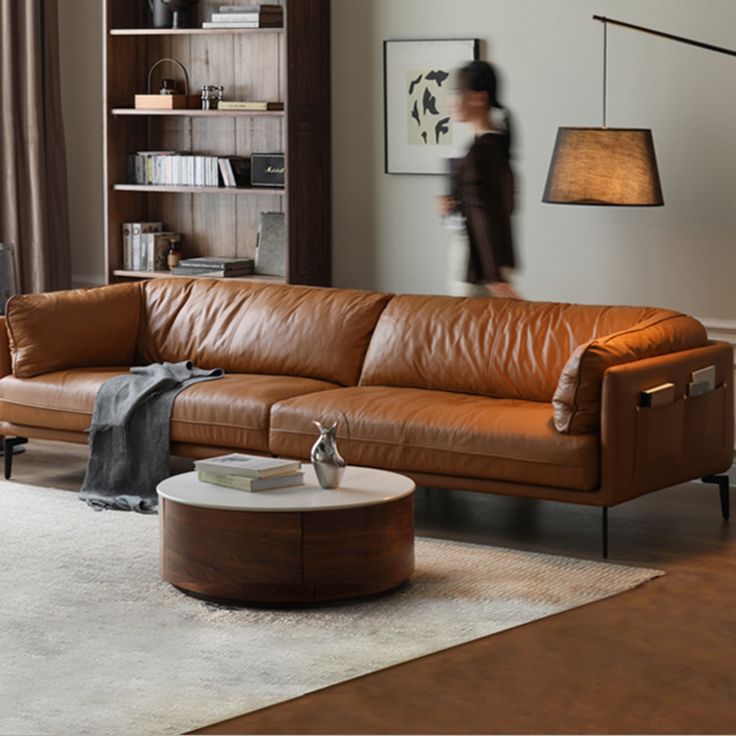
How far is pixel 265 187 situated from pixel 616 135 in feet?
6.91

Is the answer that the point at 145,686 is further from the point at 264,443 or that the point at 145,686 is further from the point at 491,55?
the point at 491,55

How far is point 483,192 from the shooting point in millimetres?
5914

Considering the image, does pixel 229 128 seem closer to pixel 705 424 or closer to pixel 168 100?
pixel 168 100

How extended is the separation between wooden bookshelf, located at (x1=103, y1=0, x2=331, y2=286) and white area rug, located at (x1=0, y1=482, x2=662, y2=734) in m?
2.26

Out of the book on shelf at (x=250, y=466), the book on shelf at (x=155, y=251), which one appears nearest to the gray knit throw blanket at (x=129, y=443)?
the book on shelf at (x=250, y=466)

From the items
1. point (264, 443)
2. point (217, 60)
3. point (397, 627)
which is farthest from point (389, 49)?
point (397, 627)

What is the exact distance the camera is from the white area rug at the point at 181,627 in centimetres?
366

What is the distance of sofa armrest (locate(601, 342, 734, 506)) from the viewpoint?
4.96 m

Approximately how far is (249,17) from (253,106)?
411 mm

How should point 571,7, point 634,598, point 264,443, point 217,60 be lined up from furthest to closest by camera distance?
1. point 217,60
2. point 571,7
3. point 264,443
4. point 634,598

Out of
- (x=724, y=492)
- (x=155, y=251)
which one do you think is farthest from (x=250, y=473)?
(x=155, y=251)

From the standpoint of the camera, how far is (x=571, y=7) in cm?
641

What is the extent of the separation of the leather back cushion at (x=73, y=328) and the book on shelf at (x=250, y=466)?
170 centimetres

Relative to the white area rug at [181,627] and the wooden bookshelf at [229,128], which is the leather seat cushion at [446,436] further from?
the wooden bookshelf at [229,128]
